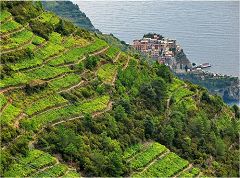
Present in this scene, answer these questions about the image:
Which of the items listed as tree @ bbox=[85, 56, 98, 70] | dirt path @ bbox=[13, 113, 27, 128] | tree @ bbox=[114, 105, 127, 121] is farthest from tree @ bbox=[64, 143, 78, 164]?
tree @ bbox=[85, 56, 98, 70]

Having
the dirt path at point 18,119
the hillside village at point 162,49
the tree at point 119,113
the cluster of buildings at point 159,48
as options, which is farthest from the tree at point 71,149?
the hillside village at point 162,49

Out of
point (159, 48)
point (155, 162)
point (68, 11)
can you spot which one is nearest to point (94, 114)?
point (155, 162)

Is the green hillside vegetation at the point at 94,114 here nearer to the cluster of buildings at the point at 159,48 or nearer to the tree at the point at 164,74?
the tree at the point at 164,74

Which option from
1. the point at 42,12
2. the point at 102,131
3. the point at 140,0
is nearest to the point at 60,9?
the point at 140,0

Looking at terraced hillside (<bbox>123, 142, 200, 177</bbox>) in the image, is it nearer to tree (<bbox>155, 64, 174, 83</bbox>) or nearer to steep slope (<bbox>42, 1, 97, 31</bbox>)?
tree (<bbox>155, 64, 174, 83</bbox>)

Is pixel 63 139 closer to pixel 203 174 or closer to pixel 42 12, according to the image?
pixel 203 174
